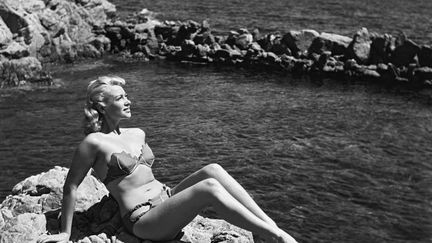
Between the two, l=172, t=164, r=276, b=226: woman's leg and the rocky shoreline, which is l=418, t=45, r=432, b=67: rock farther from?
l=172, t=164, r=276, b=226: woman's leg

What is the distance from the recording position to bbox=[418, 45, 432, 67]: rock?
140 feet

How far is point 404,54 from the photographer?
43219mm

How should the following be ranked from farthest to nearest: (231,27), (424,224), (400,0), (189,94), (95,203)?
(400,0)
(231,27)
(189,94)
(424,224)
(95,203)

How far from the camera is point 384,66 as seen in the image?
42312 mm

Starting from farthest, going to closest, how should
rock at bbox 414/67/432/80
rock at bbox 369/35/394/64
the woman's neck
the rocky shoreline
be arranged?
rock at bbox 369/35/394/64 → the rocky shoreline → rock at bbox 414/67/432/80 → the woman's neck

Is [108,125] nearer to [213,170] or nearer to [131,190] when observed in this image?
[131,190]

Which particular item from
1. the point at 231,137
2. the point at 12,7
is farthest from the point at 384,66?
Result: the point at 12,7

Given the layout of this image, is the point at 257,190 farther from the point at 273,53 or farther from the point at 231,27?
the point at 231,27

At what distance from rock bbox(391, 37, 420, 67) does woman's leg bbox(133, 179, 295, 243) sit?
36.9 m

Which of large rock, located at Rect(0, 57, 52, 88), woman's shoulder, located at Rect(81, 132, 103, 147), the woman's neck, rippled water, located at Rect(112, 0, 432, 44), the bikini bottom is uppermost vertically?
the woman's neck

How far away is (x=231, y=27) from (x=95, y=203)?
158 feet

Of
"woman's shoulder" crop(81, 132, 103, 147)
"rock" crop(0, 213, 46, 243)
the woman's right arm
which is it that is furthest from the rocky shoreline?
the woman's right arm

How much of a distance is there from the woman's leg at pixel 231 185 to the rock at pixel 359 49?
118 feet

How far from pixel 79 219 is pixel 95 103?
2230 millimetres
